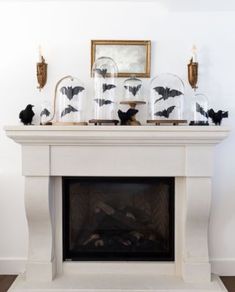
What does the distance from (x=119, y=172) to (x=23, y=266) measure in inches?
45.2

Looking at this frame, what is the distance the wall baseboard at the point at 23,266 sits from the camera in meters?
2.83

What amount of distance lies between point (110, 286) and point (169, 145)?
43.3 inches

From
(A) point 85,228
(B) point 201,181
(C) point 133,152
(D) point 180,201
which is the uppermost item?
(C) point 133,152

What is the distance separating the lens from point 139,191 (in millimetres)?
2791

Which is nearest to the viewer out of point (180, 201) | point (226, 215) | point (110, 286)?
point (110, 286)

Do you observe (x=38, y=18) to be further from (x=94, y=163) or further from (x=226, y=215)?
(x=226, y=215)

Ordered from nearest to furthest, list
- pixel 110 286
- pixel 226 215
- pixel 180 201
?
pixel 110 286 < pixel 180 201 < pixel 226 215

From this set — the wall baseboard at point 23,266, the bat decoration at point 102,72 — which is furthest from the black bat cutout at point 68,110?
the wall baseboard at point 23,266

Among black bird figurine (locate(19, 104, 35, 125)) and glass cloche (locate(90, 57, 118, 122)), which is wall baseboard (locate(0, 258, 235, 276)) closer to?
black bird figurine (locate(19, 104, 35, 125))

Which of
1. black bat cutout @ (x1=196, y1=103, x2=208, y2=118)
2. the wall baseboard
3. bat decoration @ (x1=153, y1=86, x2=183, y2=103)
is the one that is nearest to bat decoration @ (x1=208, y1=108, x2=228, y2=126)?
black bat cutout @ (x1=196, y1=103, x2=208, y2=118)

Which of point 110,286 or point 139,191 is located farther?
point 139,191

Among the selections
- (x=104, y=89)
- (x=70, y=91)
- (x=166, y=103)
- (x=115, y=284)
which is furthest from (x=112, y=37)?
(x=115, y=284)

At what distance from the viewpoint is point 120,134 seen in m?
2.46

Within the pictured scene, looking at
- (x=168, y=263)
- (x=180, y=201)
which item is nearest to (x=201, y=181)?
(x=180, y=201)
